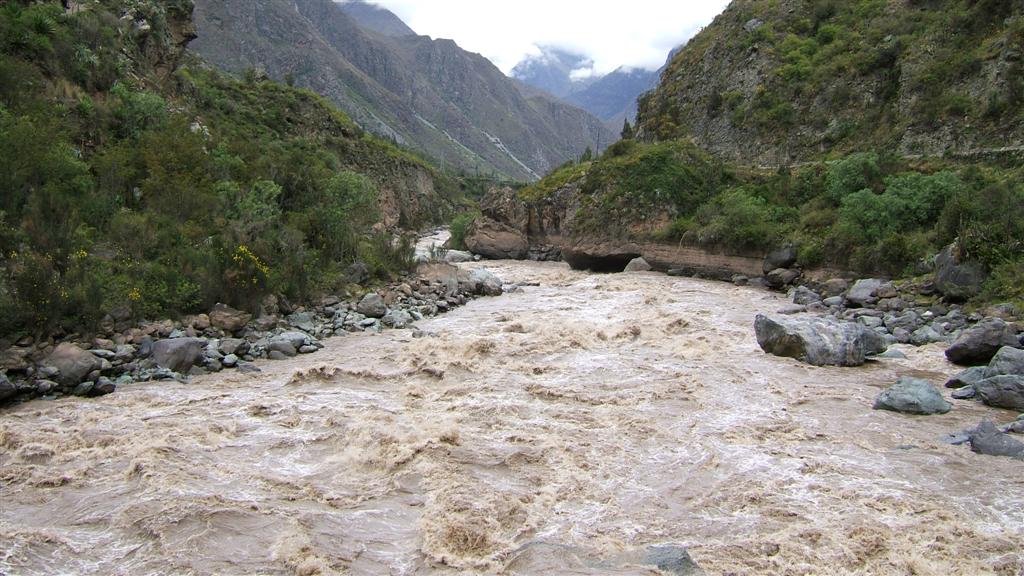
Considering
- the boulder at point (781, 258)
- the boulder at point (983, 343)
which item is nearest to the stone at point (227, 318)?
the boulder at point (983, 343)

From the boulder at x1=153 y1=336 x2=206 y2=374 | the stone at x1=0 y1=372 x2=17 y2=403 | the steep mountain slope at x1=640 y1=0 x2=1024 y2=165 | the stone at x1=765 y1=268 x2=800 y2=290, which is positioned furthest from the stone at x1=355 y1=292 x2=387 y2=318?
the steep mountain slope at x1=640 y1=0 x2=1024 y2=165

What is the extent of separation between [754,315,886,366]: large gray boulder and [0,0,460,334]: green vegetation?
14.7 metres

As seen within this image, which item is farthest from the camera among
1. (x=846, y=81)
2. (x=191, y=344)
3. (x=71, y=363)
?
(x=846, y=81)

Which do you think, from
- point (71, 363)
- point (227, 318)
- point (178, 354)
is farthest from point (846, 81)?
point (71, 363)

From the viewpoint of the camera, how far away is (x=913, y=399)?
11.3m

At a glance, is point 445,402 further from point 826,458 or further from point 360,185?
point 360,185

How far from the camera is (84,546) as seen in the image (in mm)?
6828

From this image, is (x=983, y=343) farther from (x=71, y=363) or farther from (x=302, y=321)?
(x=71, y=363)

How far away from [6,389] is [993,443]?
1666 cm

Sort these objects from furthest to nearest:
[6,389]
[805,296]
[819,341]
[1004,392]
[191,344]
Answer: [805,296], [819,341], [191,344], [1004,392], [6,389]

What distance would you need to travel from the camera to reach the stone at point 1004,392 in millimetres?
11133

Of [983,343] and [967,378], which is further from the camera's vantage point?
[983,343]

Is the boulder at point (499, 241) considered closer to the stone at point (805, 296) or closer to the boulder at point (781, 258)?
the boulder at point (781, 258)

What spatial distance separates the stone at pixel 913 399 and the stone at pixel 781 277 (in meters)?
18.6
